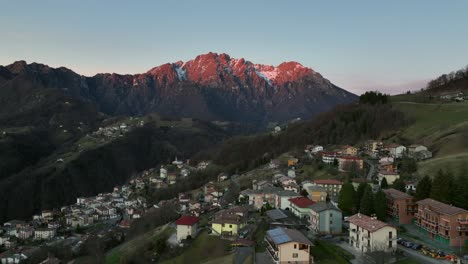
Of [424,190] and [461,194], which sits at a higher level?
[461,194]

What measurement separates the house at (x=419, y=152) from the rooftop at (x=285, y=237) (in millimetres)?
37560

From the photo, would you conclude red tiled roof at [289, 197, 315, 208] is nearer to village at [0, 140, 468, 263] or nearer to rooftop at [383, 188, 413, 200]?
village at [0, 140, 468, 263]

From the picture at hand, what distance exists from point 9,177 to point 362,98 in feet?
376

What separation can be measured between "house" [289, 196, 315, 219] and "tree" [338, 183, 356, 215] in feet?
10.2

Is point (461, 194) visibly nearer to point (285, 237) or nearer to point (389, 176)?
point (389, 176)

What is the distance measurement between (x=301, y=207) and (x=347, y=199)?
4.87 m

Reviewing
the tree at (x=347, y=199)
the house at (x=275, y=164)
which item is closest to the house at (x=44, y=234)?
the house at (x=275, y=164)

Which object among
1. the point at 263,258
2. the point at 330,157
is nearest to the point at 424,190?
the point at 263,258

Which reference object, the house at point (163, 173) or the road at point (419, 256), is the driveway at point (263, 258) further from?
the house at point (163, 173)

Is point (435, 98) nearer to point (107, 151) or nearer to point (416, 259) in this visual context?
point (416, 259)

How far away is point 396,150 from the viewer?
7106 cm

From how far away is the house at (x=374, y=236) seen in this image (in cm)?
3203

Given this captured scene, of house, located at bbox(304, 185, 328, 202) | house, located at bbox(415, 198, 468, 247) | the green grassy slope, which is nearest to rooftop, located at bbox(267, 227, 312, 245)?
house, located at bbox(415, 198, 468, 247)

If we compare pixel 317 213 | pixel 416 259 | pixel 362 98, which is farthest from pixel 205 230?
pixel 362 98
